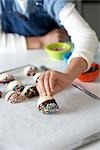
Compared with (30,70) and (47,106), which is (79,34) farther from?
(47,106)

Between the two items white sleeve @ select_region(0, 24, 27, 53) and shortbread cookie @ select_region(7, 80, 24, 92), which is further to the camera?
white sleeve @ select_region(0, 24, 27, 53)

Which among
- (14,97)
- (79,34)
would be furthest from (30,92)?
(79,34)

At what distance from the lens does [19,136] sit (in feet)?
1.85

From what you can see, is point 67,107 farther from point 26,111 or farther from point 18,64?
point 18,64

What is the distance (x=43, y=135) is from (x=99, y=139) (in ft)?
0.33

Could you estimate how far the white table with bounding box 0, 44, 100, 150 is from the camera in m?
0.55

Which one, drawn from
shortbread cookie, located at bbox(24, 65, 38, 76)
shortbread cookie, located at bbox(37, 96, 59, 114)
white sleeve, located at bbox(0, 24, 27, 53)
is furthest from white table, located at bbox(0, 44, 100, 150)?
white sleeve, located at bbox(0, 24, 27, 53)

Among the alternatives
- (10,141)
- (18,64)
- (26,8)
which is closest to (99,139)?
(10,141)

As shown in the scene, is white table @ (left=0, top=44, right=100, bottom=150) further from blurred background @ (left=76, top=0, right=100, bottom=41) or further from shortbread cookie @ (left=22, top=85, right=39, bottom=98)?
blurred background @ (left=76, top=0, right=100, bottom=41)

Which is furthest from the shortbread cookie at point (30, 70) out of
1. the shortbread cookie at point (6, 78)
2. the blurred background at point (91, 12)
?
the blurred background at point (91, 12)

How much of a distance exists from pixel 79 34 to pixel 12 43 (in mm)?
235

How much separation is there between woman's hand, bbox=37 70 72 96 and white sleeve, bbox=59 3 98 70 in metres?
0.12

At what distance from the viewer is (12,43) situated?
3.36 ft

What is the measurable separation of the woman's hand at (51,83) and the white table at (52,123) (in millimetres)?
26
